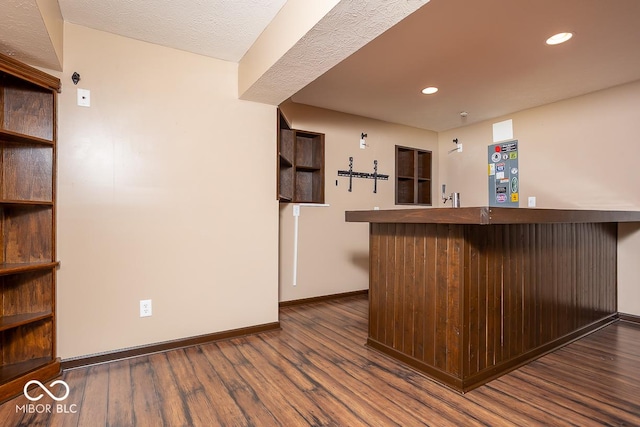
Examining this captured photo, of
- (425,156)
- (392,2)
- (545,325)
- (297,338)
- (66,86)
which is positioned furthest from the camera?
(425,156)

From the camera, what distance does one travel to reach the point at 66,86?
2248 millimetres

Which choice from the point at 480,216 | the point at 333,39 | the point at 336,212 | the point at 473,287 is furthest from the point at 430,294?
the point at 336,212

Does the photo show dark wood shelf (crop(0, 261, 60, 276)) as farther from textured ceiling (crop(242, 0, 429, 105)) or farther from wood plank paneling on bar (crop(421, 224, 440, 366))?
wood plank paneling on bar (crop(421, 224, 440, 366))

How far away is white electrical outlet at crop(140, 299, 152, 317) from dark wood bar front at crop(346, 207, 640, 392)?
5.56ft

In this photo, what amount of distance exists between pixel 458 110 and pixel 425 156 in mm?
1166

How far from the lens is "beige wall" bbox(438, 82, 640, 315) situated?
10.9ft

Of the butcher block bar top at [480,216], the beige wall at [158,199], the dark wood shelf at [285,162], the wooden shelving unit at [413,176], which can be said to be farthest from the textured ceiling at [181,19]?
the wooden shelving unit at [413,176]

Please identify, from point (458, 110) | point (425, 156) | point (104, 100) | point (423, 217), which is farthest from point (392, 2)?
point (425, 156)

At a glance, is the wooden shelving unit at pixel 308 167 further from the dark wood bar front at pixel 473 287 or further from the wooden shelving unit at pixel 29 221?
the wooden shelving unit at pixel 29 221

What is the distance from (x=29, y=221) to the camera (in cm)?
215

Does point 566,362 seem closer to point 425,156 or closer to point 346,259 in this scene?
point 346,259

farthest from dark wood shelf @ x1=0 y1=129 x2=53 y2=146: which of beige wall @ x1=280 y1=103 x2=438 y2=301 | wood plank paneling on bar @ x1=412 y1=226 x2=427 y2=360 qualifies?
wood plank paneling on bar @ x1=412 y1=226 x2=427 y2=360

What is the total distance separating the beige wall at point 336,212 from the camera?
4012 millimetres

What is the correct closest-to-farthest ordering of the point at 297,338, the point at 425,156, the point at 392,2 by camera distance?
the point at 392,2 < the point at 297,338 < the point at 425,156
